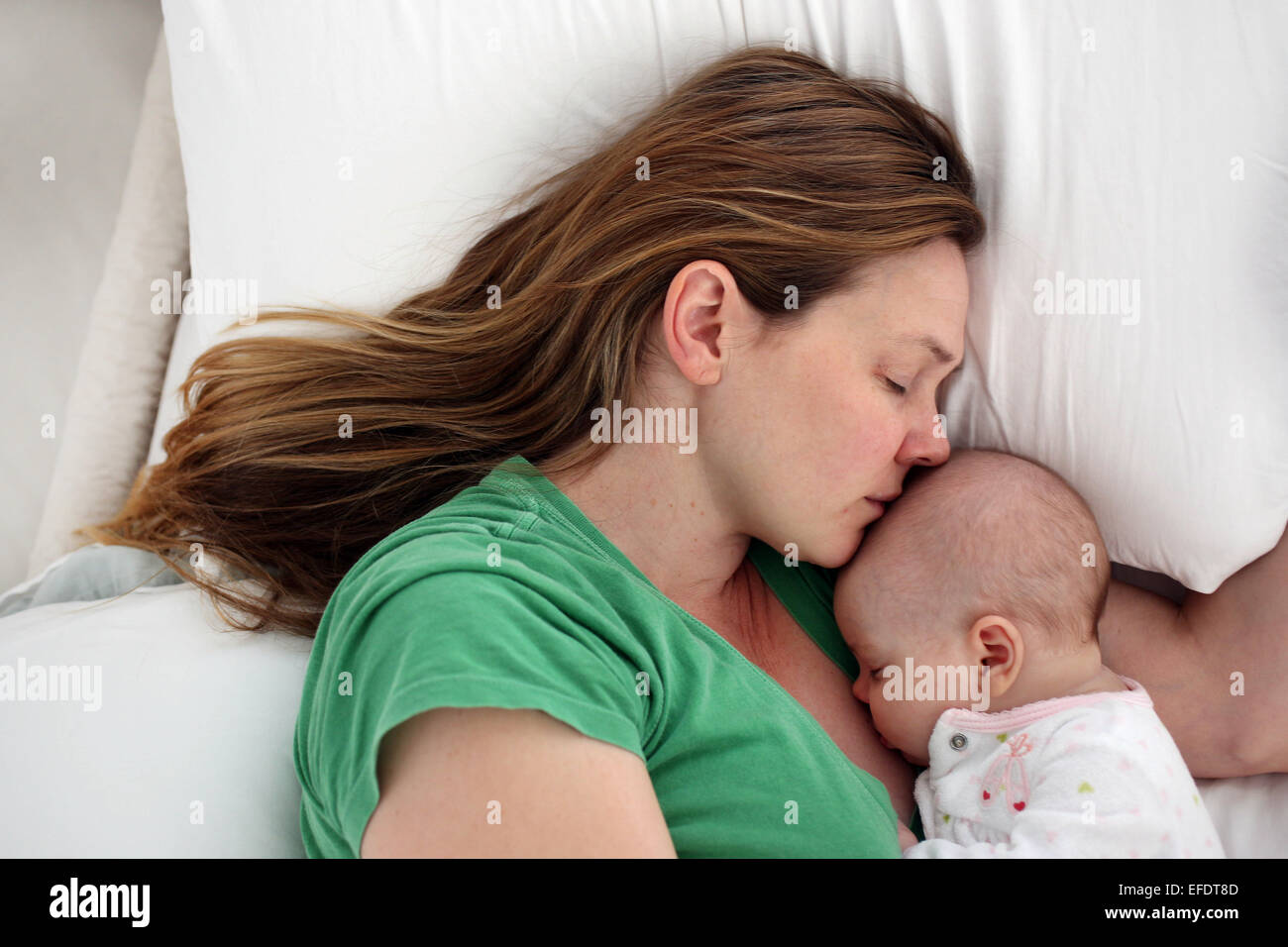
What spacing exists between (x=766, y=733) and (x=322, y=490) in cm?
59

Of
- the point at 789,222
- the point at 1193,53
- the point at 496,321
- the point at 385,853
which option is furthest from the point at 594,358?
the point at 1193,53

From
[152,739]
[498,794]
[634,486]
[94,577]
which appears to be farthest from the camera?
[94,577]

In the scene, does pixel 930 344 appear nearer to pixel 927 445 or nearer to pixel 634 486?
pixel 927 445

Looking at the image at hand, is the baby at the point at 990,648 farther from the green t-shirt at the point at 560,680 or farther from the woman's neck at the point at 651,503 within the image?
the woman's neck at the point at 651,503

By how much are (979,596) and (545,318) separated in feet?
1.87

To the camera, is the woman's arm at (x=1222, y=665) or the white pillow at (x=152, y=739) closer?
the white pillow at (x=152, y=739)

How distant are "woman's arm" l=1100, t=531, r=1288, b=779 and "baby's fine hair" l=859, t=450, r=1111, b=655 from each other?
135 mm

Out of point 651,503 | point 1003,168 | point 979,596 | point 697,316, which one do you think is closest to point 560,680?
point 651,503

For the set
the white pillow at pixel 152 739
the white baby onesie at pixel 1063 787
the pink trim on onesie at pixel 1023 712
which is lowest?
the white baby onesie at pixel 1063 787

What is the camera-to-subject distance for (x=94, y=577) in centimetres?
133

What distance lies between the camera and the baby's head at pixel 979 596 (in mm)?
1151

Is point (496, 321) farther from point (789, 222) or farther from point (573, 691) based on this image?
point (573, 691)

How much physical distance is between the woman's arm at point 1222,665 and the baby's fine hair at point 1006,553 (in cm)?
14

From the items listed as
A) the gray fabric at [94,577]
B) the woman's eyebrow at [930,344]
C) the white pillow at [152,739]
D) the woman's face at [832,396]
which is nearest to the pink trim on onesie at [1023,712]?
the woman's face at [832,396]
